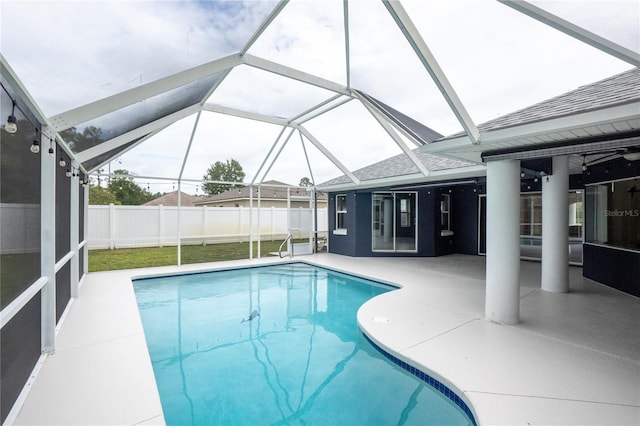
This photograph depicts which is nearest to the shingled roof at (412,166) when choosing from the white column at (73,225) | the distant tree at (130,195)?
the white column at (73,225)

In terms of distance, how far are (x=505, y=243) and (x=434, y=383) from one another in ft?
8.09

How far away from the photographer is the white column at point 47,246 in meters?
3.55

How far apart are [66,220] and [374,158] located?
322 inches

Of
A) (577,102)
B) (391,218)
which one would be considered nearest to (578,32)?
(577,102)

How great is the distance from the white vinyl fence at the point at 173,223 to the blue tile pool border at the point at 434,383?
25.4 ft

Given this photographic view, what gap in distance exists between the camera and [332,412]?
3162 mm

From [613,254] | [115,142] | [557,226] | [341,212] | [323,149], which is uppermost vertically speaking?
[323,149]

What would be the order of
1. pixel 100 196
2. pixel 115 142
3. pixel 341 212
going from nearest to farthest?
1. pixel 115 142
2. pixel 341 212
3. pixel 100 196

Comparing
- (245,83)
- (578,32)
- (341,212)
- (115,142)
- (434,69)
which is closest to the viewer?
(578,32)

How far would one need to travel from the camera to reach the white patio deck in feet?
8.84

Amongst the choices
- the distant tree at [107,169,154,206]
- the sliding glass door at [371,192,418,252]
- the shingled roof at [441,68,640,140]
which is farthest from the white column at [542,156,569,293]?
the distant tree at [107,169,154,206]

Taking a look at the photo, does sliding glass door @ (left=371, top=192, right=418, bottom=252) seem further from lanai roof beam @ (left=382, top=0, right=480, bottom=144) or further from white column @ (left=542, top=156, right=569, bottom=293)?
lanai roof beam @ (left=382, top=0, right=480, bottom=144)

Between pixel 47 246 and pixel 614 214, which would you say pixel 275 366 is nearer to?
pixel 47 246

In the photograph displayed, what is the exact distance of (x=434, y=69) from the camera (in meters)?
4.33
